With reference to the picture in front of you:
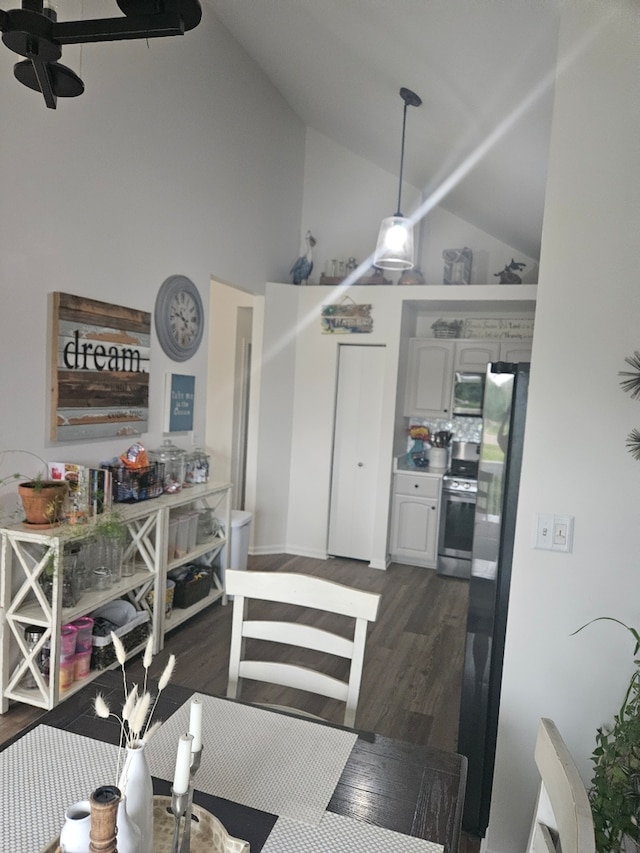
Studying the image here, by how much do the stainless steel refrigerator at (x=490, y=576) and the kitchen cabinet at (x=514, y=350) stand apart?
3.15 meters

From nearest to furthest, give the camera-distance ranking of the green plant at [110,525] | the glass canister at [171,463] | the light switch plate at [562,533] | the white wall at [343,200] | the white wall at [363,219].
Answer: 1. the light switch plate at [562,533]
2. the green plant at [110,525]
3. the glass canister at [171,463]
4. the white wall at [363,219]
5. the white wall at [343,200]

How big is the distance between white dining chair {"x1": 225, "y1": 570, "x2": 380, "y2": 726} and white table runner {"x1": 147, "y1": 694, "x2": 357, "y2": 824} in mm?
258

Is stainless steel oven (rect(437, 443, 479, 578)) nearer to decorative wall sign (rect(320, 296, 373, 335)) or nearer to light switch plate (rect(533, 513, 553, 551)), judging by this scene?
decorative wall sign (rect(320, 296, 373, 335))

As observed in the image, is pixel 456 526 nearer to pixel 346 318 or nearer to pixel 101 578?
pixel 346 318

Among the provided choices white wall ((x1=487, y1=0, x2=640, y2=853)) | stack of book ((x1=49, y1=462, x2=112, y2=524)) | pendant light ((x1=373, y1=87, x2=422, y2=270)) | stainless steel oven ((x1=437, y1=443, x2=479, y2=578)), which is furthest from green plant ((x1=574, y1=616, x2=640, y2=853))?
stainless steel oven ((x1=437, y1=443, x2=479, y2=578))

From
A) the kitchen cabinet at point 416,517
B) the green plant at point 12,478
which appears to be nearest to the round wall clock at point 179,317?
the green plant at point 12,478

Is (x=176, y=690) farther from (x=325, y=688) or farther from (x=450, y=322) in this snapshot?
(x=450, y=322)

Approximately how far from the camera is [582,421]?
172cm

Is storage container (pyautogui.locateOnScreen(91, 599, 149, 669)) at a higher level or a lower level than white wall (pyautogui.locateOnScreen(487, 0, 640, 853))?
lower

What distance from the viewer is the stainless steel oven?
475 cm

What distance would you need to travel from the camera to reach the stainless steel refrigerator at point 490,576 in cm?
192

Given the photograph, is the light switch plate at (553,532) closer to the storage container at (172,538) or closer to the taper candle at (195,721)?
the taper candle at (195,721)

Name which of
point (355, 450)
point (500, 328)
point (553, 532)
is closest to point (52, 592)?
point (553, 532)

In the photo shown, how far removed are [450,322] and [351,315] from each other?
3.13 ft
